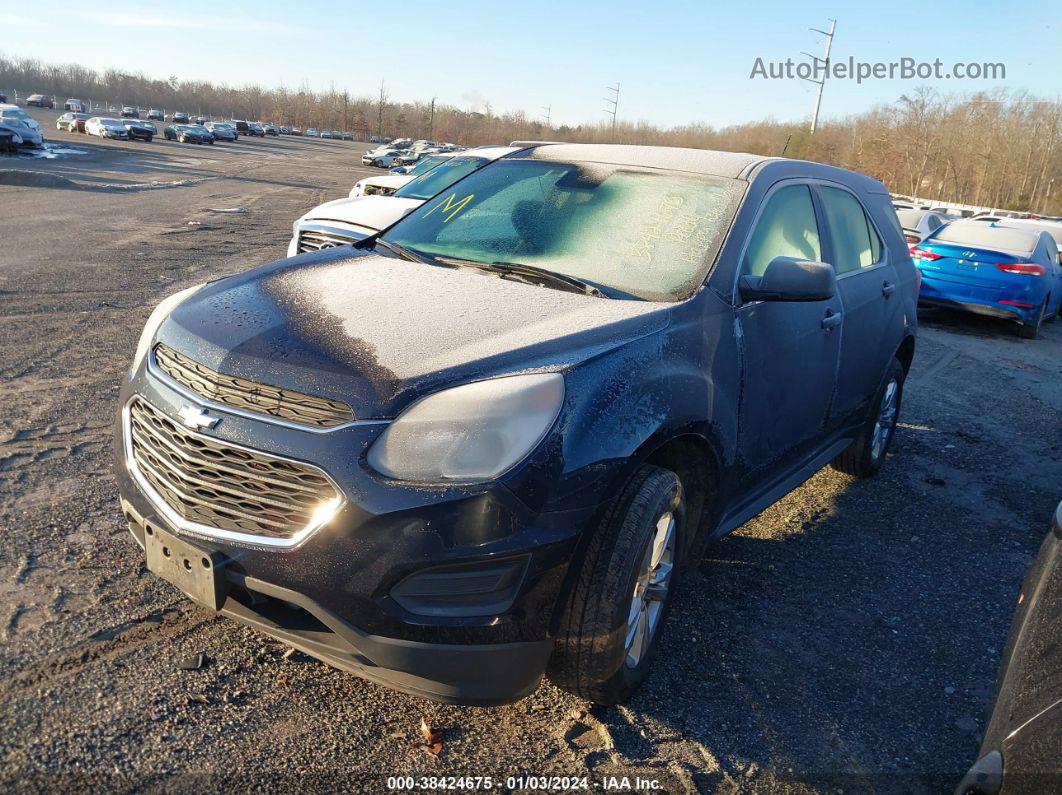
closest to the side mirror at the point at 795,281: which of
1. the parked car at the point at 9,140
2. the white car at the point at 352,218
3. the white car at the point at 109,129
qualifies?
the white car at the point at 352,218

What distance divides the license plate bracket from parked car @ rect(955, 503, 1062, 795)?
6.30ft

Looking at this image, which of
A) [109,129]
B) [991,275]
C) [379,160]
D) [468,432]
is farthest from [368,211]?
[109,129]

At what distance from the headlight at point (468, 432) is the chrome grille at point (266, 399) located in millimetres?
162

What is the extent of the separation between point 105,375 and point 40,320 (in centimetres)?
194

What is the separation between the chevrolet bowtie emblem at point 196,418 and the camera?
2414mm

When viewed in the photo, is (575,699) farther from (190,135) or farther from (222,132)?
(222,132)

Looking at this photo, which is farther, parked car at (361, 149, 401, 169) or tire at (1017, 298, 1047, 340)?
parked car at (361, 149, 401, 169)

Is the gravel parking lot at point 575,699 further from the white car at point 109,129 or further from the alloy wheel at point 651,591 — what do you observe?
the white car at point 109,129

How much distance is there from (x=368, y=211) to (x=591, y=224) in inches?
209

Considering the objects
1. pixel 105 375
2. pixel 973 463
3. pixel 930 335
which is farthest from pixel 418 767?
pixel 930 335

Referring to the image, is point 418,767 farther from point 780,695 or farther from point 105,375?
point 105,375

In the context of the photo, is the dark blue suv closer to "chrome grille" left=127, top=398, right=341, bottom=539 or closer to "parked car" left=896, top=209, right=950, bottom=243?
"chrome grille" left=127, top=398, right=341, bottom=539

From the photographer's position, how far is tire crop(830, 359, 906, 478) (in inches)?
200

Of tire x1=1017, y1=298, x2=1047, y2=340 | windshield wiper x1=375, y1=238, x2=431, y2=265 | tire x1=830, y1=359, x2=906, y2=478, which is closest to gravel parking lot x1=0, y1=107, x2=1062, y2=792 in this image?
tire x1=830, y1=359, x2=906, y2=478
